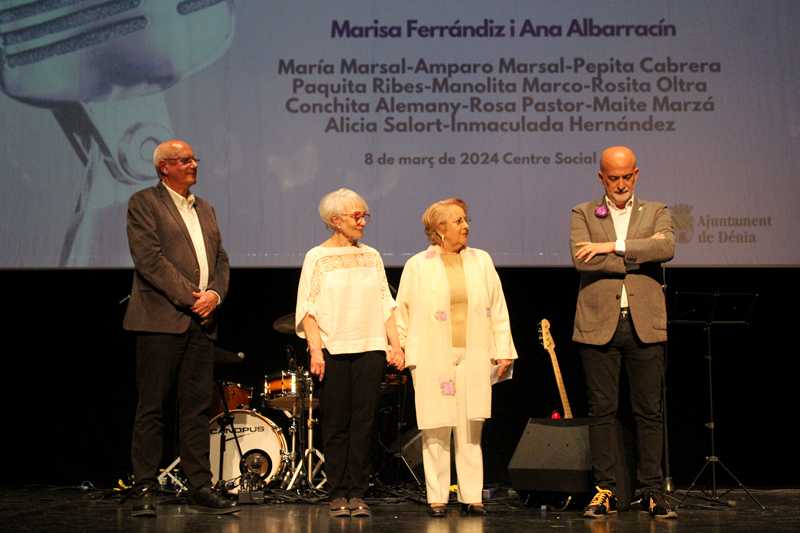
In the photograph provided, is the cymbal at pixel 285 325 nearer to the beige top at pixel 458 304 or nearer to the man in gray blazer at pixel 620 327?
the beige top at pixel 458 304

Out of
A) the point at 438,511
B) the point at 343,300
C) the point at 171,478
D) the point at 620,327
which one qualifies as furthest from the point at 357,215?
the point at 171,478

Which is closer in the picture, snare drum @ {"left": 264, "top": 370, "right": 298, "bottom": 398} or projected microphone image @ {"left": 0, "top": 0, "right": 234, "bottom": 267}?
projected microphone image @ {"left": 0, "top": 0, "right": 234, "bottom": 267}

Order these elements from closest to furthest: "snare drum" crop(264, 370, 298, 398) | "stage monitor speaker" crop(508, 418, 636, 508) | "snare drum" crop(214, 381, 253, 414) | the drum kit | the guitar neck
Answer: "stage monitor speaker" crop(508, 418, 636, 508)
the guitar neck
the drum kit
"snare drum" crop(264, 370, 298, 398)
"snare drum" crop(214, 381, 253, 414)

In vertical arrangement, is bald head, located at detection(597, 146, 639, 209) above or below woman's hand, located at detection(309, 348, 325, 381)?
above

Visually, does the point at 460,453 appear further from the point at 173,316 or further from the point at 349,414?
the point at 173,316

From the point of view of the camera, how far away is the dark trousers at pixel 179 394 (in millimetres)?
4512

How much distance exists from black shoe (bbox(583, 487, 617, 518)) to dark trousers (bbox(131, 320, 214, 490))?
1775mm

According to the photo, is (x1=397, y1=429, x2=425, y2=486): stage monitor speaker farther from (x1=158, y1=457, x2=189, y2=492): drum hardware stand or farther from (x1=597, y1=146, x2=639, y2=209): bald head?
(x1=597, y1=146, x2=639, y2=209): bald head

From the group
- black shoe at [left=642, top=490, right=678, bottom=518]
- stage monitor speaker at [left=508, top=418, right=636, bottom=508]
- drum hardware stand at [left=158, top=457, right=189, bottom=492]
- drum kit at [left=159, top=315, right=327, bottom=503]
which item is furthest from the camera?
drum kit at [left=159, top=315, right=327, bottom=503]

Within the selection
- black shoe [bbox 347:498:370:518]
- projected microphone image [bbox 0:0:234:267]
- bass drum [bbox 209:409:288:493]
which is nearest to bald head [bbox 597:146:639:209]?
black shoe [bbox 347:498:370:518]

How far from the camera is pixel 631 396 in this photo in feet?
15.1

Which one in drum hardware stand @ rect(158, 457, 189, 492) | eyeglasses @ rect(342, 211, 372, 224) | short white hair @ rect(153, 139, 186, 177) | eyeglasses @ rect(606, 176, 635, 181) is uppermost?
short white hair @ rect(153, 139, 186, 177)

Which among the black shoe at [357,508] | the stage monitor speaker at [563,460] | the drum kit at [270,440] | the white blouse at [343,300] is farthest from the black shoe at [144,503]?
the stage monitor speaker at [563,460]

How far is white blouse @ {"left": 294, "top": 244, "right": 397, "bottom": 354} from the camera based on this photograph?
4555 mm
